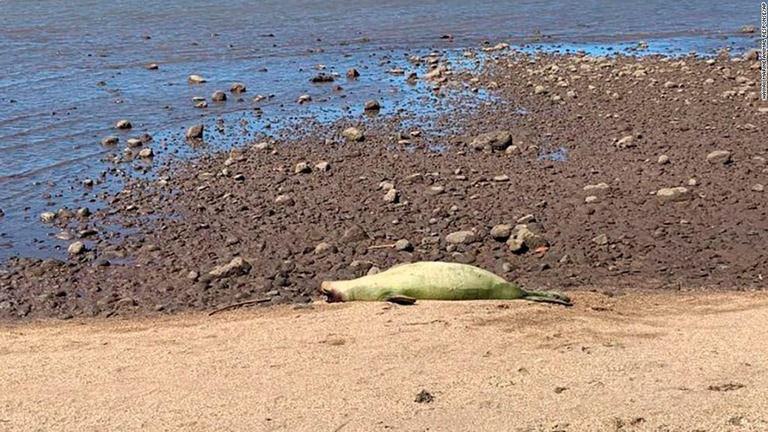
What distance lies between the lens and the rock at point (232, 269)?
8766 mm

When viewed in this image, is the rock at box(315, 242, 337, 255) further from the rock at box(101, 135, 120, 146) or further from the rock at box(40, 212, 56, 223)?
the rock at box(101, 135, 120, 146)

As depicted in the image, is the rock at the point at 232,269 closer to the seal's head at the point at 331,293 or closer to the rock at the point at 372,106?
the seal's head at the point at 331,293

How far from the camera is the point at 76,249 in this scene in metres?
9.34

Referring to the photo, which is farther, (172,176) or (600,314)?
(172,176)

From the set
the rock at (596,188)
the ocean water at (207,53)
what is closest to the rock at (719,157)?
the rock at (596,188)

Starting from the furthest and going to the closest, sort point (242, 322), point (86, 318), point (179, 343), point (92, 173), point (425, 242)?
point (92, 173), point (425, 242), point (86, 318), point (242, 322), point (179, 343)

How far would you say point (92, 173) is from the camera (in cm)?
1205

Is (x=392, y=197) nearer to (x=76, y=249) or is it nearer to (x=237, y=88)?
(x=76, y=249)

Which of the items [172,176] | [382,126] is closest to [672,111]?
[382,126]

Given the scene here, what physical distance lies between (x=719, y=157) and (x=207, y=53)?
12.9 meters

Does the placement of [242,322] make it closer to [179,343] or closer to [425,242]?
[179,343]

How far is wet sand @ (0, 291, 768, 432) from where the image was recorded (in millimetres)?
5402

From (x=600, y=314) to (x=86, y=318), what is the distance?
4060 mm

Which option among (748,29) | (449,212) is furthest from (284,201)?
(748,29)
